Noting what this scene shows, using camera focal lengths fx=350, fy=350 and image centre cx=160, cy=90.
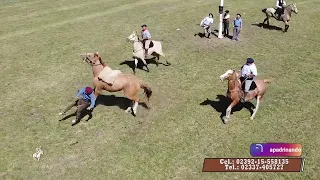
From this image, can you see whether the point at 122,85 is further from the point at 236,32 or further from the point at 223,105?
the point at 236,32

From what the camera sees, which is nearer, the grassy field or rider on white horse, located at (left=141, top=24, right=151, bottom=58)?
the grassy field

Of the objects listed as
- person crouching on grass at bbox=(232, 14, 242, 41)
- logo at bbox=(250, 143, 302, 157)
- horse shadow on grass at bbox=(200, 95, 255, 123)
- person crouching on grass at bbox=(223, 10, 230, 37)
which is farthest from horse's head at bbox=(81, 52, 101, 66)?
person crouching on grass at bbox=(223, 10, 230, 37)

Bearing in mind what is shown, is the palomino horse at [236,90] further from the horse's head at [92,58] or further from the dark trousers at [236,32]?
the dark trousers at [236,32]

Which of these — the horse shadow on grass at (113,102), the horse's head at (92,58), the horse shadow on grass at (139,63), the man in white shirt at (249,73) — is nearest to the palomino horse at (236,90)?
the man in white shirt at (249,73)

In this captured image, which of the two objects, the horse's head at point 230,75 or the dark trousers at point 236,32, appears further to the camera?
the dark trousers at point 236,32

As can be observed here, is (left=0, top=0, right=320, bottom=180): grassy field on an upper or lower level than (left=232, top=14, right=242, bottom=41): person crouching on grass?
lower

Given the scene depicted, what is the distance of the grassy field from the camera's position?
11523 millimetres

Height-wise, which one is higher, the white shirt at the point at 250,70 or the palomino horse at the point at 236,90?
the white shirt at the point at 250,70

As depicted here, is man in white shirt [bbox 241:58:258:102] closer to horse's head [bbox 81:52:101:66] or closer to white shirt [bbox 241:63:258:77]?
white shirt [bbox 241:63:258:77]

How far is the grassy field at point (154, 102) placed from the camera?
37.8 feet

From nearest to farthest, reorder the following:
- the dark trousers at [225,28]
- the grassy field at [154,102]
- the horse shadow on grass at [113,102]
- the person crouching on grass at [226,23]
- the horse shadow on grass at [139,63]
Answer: the grassy field at [154,102] → the horse shadow on grass at [113,102] → the horse shadow on grass at [139,63] → the person crouching on grass at [226,23] → the dark trousers at [225,28]

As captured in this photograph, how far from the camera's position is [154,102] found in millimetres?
14922

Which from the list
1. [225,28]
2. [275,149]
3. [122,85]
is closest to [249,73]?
[275,149]

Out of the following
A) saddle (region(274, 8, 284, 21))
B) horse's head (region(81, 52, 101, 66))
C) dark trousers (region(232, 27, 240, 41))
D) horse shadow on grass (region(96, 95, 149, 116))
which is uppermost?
horse's head (region(81, 52, 101, 66))
